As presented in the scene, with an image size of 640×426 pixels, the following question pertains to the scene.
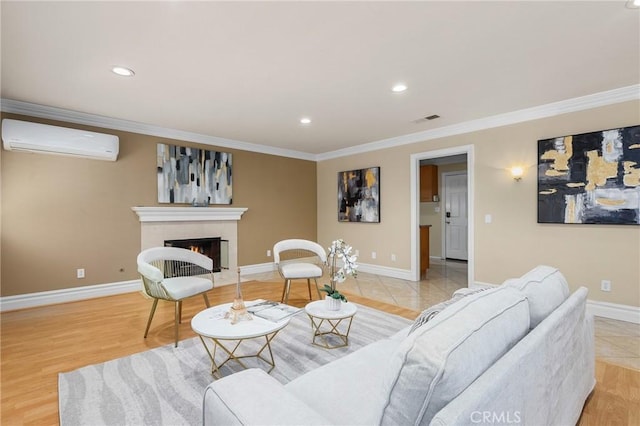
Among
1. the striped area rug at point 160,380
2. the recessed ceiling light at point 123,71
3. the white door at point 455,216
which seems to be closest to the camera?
the striped area rug at point 160,380

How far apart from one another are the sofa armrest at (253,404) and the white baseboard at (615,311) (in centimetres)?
367

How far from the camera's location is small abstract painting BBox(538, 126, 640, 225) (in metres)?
3.19

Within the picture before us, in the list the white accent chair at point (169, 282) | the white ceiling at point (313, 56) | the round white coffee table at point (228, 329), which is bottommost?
the round white coffee table at point (228, 329)

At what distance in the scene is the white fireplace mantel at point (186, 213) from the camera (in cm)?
447

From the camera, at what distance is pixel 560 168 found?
362 centimetres

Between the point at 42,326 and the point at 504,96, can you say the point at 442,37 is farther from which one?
the point at 42,326

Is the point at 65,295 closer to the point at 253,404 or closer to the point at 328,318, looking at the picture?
the point at 328,318

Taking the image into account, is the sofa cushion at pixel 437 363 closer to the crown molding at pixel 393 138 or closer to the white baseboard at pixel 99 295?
the white baseboard at pixel 99 295

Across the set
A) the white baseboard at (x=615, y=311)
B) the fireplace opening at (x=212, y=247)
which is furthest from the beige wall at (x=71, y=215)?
the white baseboard at (x=615, y=311)

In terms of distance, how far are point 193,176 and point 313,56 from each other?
3.26 meters

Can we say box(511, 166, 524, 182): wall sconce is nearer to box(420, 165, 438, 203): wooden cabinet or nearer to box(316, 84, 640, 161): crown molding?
box(316, 84, 640, 161): crown molding

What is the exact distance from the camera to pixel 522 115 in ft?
12.8

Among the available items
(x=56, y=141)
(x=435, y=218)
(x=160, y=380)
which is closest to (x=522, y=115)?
(x=435, y=218)

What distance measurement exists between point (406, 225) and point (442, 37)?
340 centimetres
